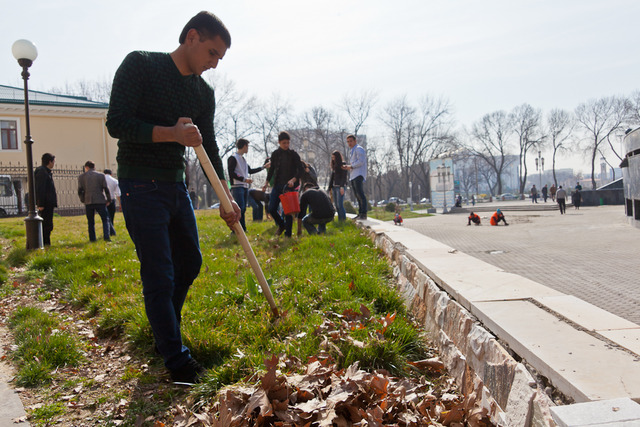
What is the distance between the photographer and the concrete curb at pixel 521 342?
1.52m

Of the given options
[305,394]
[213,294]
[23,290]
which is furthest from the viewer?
[23,290]

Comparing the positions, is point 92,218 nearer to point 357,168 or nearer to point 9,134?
point 357,168

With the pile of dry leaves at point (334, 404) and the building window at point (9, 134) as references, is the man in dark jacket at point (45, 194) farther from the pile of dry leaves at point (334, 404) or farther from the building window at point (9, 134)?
the building window at point (9, 134)

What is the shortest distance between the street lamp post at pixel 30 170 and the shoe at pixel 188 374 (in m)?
6.87

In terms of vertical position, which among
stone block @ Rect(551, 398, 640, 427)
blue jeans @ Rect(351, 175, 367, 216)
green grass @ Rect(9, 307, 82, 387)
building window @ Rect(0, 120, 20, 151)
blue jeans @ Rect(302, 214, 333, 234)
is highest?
building window @ Rect(0, 120, 20, 151)

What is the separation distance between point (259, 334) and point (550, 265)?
3.42m

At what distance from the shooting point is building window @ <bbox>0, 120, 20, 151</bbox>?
26797mm

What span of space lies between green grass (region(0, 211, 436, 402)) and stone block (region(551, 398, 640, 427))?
1.22m

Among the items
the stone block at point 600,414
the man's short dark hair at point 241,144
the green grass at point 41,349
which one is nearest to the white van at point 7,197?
the man's short dark hair at point 241,144

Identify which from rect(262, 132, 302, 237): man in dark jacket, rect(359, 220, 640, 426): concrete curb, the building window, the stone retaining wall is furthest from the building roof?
rect(359, 220, 640, 426): concrete curb

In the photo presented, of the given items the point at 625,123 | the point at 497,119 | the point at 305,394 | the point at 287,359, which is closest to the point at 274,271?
the point at 287,359

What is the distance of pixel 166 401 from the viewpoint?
241 centimetres

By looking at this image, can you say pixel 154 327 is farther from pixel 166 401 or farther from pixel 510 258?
pixel 510 258

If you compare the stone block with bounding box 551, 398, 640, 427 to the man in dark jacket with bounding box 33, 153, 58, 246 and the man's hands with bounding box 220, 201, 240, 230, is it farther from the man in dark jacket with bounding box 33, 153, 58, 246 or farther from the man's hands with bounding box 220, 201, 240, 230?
the man in dark jacket with bounding box 33, 153, 58, 246
